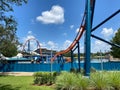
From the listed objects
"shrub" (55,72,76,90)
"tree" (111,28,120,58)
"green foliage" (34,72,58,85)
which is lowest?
"green foliage" (34,72,58,85)

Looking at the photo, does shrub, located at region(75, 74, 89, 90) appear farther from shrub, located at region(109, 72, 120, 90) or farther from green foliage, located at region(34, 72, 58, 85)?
green foliage, located at region(34, 72, 58, 85)

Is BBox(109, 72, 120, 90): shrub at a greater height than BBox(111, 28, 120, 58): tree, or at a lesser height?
lesser

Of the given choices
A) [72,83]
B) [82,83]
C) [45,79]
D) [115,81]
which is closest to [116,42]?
[45,79]

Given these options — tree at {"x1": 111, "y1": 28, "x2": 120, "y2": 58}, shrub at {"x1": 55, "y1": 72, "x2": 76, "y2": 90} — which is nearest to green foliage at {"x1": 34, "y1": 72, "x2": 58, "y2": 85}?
shrub at {"x1": 55, "y1": 72, "x2": 76, "y2": 90}

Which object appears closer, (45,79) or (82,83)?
(82,83)

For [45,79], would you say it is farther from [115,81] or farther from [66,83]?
[115,81]

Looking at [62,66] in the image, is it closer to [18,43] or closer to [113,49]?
[18,43]

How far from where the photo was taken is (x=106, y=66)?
154 ft

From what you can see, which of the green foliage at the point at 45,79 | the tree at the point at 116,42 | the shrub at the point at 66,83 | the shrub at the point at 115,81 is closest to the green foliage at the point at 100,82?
the shrub at the point at 115,81

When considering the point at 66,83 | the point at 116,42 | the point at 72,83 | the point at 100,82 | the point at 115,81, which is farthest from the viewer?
the point at 116,42

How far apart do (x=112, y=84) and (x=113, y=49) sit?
52483 millimetres

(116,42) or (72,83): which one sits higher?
(116,42)

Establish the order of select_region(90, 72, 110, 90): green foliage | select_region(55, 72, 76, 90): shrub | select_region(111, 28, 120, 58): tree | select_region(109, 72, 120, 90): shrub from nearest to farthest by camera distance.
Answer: select_region(90, 72, 110, 90): green foliage < select_region(109, 72, 120, 90): shrub < select_region(55, 72, 76, 90): shrub < select_region(111, 28, 120, 58): tree

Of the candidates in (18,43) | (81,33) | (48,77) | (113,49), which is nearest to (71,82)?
(48,77)
